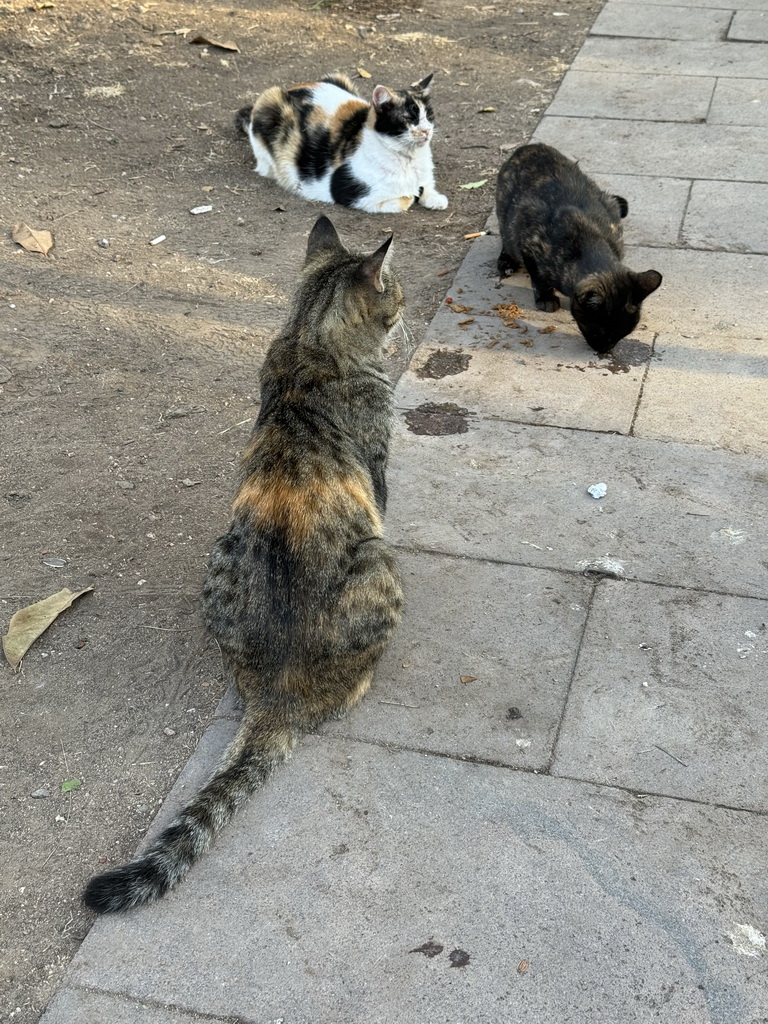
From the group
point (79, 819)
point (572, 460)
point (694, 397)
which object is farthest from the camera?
point (694, 397)

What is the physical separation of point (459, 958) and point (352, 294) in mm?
2427

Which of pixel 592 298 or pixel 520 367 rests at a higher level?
pixel 592 298

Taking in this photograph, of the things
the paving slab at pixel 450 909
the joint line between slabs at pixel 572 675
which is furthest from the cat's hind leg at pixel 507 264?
the paving slab at pixel 450 909

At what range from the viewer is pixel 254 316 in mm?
6547

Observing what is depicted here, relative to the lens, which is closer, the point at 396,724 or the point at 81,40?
the point at 396,724

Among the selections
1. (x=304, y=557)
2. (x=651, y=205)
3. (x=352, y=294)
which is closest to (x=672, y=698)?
(x=304, y=557)

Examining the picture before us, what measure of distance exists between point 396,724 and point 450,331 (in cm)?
317

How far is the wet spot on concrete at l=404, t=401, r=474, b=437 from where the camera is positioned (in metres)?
5.57

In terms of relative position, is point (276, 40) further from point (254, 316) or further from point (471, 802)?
point (471, 802)

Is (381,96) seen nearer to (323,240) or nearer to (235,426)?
(235,426)

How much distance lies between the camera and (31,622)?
4328 mm

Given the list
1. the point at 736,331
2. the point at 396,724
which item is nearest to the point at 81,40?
the point at 736,331

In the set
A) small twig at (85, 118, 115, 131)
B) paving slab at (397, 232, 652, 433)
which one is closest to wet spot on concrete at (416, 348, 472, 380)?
paving slab at (397, 232, 652, 433)

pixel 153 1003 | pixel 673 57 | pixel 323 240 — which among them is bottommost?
pixel 153 1003
